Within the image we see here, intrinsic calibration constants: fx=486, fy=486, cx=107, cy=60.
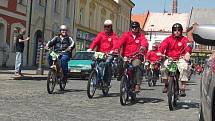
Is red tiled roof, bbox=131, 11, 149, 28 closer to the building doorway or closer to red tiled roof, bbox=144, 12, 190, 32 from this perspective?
red tiled roof, bbox=144, 12, 190, 32

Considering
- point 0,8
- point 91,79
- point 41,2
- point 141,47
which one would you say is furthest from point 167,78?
point 41,2

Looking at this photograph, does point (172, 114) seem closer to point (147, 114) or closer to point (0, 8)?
point (147, 114)

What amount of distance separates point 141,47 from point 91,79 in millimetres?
1444

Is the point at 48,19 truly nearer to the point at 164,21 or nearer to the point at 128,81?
the point at 128,81

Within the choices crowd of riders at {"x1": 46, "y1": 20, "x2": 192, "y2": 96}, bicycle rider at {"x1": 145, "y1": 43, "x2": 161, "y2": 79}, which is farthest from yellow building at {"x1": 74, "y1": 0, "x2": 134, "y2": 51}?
crowd of riders at {"x1": 46, "y1": 20, "x2": 192, "y2": 96}

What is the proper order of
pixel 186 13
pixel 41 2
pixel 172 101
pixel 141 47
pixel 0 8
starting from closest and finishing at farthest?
1. pixel 172 101
2. pixel 141 47
3. pixel 0 8
4. pixel 41 2
5. pixel 186 13

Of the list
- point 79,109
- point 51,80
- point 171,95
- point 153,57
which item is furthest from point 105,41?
point 153,57

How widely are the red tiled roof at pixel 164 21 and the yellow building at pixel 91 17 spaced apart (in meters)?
43.3

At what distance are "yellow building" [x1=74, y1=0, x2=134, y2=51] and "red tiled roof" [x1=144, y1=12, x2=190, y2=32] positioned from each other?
4329 cm

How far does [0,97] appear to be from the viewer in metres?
10.5

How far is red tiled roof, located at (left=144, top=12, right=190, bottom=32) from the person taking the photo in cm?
10744

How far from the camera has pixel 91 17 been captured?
50312 millimetres

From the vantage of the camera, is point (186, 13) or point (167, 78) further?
point (186, 13)

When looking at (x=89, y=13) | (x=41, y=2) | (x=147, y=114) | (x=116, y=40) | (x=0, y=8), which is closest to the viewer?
(x=147, y=114)
